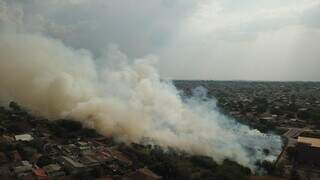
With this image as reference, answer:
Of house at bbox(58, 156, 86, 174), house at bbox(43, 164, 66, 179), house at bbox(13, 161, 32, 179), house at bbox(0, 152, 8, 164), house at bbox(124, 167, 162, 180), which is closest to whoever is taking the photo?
house at bbox(13, 161, 32, 179)

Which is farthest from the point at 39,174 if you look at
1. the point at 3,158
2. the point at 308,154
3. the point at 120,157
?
the point at 308,154

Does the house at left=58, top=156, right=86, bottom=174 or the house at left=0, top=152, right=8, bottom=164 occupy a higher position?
the house at left=0, top=152, right=8, bottom=164

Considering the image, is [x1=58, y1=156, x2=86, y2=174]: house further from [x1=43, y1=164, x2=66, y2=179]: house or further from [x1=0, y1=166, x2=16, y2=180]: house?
[x1=0, y1=166, x2=16, y2=180]: house

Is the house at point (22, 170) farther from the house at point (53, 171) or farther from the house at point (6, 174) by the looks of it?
the house at point (53, 171)

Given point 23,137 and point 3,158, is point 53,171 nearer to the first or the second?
point 3,158

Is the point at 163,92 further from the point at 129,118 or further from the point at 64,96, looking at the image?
the point at 64,96

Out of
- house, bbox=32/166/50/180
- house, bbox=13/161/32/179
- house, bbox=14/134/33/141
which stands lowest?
house, bbox=32/166/50/180

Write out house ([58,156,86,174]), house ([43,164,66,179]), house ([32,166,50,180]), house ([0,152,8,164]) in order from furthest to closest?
house ([0,152,8,164]) → house ([58,156,86,174]) → house ([43,164,66,179]) → house ([32,166,50,180])

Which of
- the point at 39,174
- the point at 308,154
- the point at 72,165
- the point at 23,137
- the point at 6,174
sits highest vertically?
the point at 23,137

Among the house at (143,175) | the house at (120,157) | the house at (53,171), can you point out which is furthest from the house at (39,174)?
the house at (120,157)

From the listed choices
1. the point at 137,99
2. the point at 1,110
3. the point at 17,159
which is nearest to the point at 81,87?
the point at 137,99

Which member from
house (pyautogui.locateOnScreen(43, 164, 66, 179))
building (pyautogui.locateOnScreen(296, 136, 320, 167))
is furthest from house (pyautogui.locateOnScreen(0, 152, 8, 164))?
building (pyautogui.locateOnScreen(296, 136, 320, 167))

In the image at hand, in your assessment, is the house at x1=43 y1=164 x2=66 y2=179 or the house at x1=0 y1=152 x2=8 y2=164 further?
the house at x1=0 y1=152 x2=8 y2=164

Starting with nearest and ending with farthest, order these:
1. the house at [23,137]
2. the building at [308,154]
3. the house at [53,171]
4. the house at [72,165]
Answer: the house at [53,171] → the house at [72,165] → the building at [308,154] → the house at [23,137]
